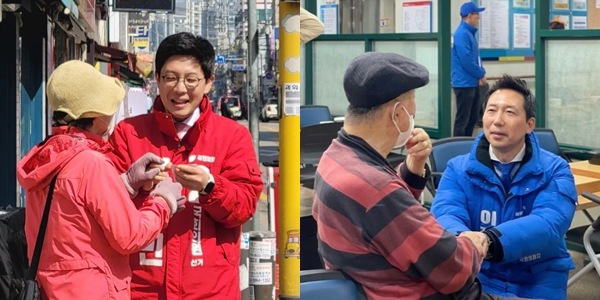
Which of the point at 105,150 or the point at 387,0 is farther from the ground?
the point at 387,0

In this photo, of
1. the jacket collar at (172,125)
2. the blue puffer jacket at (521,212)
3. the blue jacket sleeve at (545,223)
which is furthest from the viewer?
the blue puffer jacket at (521,212)

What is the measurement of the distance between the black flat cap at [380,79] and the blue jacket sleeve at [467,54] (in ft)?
33.5

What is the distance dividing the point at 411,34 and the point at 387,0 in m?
1.04

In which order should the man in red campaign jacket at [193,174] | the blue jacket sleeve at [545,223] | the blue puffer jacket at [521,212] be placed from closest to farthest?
the man in red campaign jacket at [193,174] < the blue jacket sleeve at [545,223] < the blue puffer jacket at [521,212]

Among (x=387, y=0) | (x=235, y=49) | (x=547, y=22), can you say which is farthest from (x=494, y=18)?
(x=235, y=49)

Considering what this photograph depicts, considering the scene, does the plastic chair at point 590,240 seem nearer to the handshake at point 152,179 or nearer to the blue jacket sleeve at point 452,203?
the blue jacket sleeve at point 452,203

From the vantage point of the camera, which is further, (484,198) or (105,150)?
(484,198)

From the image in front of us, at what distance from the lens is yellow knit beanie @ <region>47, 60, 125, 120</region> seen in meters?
3.63

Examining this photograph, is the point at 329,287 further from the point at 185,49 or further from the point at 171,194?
the point at 185,49

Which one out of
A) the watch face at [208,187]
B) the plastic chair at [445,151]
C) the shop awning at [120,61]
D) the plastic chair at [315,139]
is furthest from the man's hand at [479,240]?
the shop awning at [120,61]

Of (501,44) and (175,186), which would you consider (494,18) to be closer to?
(501,44)

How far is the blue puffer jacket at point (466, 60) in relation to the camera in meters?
13.7

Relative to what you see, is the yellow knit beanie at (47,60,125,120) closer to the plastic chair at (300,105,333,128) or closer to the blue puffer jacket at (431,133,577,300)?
the blue puffer jacket at (431,133,577,300)

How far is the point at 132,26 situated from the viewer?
121ft
